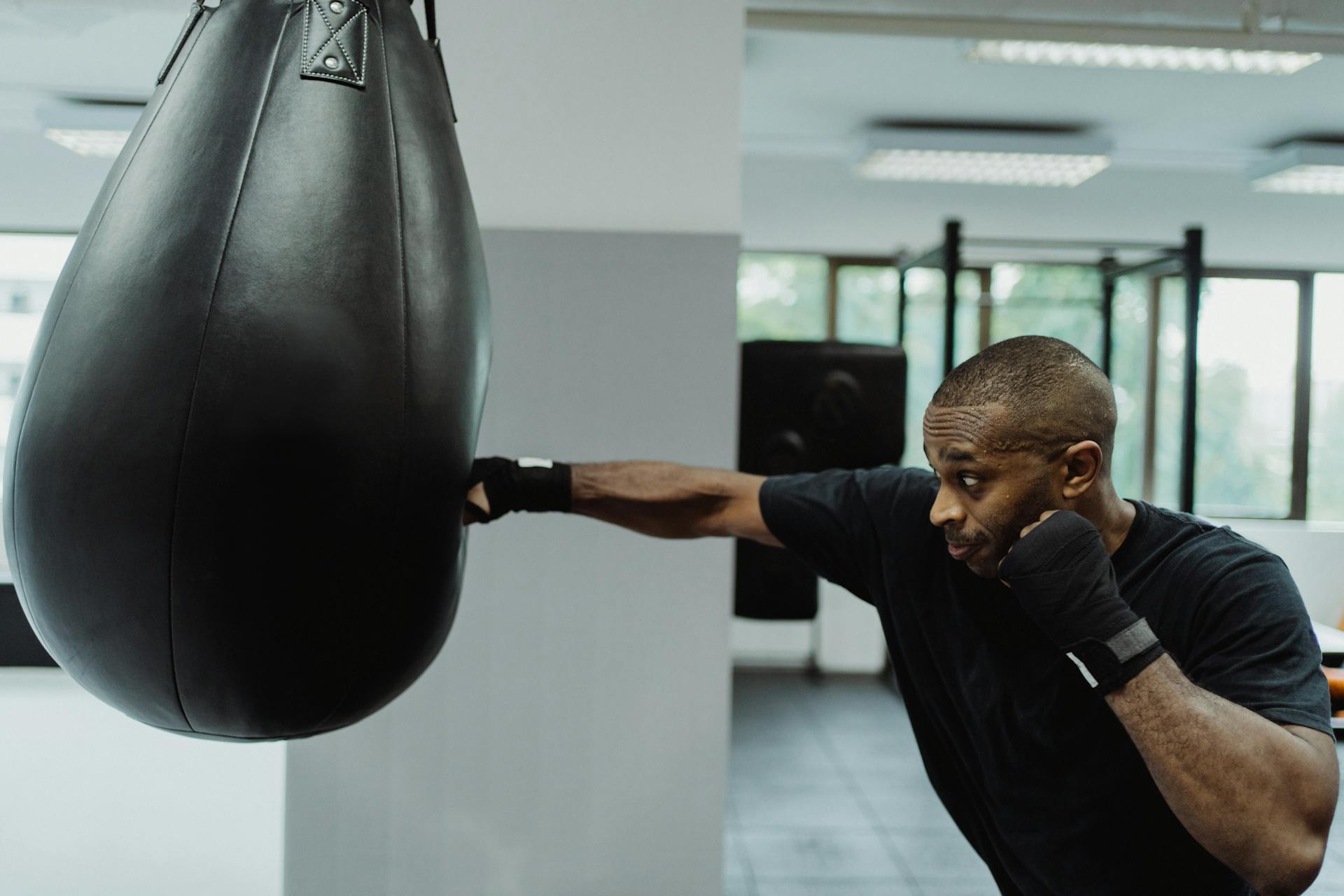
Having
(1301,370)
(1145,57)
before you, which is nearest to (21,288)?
(1145,57)

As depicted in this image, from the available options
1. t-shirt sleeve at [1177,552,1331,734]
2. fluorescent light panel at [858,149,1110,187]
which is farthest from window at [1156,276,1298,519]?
t-shirt sleeve at [1177,552,1331,734]

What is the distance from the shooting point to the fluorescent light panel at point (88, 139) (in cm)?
327

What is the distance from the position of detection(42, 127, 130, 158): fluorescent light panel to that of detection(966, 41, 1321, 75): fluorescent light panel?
114 inches

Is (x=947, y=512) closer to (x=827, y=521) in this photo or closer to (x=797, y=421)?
(x=827, y=521)

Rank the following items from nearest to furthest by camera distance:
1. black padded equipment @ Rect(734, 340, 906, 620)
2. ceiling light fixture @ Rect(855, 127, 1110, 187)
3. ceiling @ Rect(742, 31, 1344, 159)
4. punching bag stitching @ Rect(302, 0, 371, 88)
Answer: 1. punching bag stitching @ Rect(302, 0, 371, 88)
2. black padded equipment @ Rect(734, 340, 906, 620)
3. ceiling @ Rect(742, 31, 1344, 159)
4. ceiling light fixture @ Rect(855, 127, 1110, 187)

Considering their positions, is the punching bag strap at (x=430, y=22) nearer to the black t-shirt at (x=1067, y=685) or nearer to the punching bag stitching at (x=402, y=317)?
the punching bag stitching at (x=402, y=317)

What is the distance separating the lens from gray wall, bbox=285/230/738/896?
86.1 inches

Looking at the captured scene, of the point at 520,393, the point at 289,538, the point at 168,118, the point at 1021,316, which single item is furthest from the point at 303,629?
the point at 1021,316

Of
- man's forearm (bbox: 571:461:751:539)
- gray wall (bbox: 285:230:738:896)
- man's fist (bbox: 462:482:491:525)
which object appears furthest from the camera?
gray wall (bbox: 285:230:738:896)

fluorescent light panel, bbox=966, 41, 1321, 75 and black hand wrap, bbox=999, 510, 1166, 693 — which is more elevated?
fluorescent light panel, bbox=966, 41, 1321, 75

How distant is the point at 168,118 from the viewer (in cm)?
97

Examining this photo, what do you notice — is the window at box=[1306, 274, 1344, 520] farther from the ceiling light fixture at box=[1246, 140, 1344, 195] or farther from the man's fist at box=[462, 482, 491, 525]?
the man's fist at box=[462, 482, 491, 525]

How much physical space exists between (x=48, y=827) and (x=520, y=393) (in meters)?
1.50

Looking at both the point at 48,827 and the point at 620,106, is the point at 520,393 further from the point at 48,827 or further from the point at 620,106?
the point at 48,827
